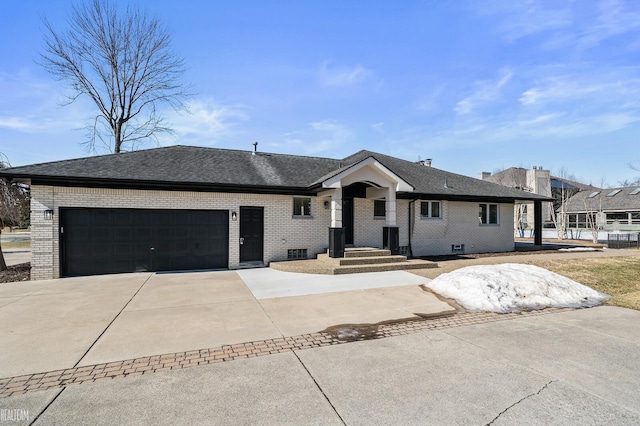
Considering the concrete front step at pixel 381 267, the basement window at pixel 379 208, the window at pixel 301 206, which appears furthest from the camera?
the basement window at pixel 379 208

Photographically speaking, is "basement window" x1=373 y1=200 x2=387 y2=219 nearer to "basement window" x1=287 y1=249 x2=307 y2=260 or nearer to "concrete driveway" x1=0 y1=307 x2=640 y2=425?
"basement window" x1=287 y1=249 x2=307 y2=260

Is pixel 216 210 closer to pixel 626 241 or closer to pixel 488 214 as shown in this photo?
pixel 488 214

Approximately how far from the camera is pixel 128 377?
382cm

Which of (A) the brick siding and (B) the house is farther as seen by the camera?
(B) the house

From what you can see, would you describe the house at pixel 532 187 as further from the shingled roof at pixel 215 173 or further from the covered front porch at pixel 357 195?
the covered front porch at pixel 357 195

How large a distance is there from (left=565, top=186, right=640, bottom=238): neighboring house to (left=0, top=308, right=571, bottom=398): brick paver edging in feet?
95.3

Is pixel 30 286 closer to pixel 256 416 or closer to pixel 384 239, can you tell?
pixel 256 416

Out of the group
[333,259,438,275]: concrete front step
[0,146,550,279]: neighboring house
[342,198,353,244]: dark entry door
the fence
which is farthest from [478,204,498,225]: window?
the fence

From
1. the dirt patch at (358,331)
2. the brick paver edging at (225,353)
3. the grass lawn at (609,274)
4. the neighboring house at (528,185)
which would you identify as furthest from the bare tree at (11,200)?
the neighboring house at (528,185)

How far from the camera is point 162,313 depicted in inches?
252

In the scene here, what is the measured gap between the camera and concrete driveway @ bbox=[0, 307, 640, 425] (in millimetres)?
3016

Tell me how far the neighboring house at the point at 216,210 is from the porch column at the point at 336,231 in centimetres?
4

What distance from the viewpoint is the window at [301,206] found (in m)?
13.2

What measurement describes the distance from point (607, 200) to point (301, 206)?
119 ft
